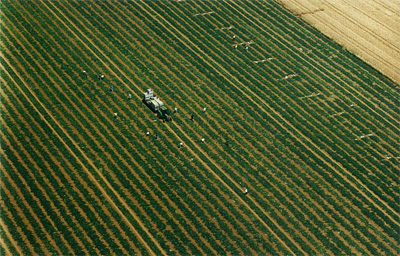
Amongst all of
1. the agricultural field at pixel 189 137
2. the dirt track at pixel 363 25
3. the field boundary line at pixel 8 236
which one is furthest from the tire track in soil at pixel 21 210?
the dirt track at pixel 363 25

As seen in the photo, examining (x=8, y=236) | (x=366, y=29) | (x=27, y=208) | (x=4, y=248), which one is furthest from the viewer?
(x=366, y=29)

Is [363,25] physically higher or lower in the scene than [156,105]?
lower

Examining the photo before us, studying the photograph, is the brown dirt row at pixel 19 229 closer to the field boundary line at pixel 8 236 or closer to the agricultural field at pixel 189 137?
the agricultural field at pixel 189 137

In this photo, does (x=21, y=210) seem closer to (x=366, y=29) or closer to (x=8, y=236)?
(x=8, y=236)

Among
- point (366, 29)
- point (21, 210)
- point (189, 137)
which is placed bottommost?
point (366, 29)

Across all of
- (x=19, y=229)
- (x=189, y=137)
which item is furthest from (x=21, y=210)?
(x=189, y=137)

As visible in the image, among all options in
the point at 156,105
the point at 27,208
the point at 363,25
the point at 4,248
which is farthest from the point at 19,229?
the point at 363,25

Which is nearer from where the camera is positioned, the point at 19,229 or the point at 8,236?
the point at 8,236

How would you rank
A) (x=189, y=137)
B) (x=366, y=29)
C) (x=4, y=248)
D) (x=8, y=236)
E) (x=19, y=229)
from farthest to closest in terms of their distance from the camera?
(x=366, y=29) < (x=189, y=137) < (x=19, y=229) < (x=8, y=236) < (x=4, y=248)
